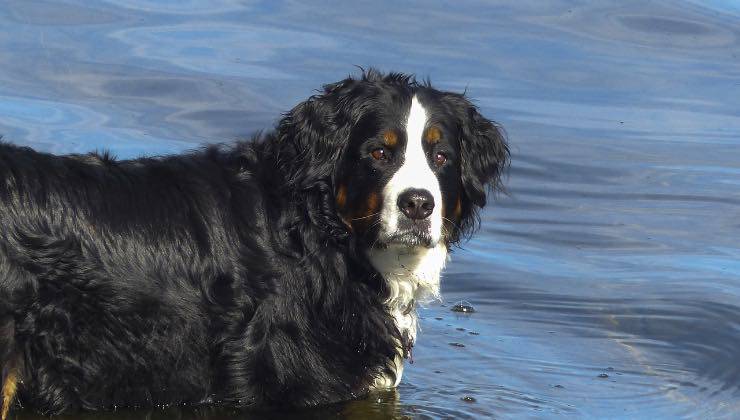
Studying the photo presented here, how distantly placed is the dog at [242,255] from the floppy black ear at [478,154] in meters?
0.02

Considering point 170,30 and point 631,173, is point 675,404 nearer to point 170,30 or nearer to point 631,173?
point 631,173

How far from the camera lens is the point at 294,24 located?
15.2 meters

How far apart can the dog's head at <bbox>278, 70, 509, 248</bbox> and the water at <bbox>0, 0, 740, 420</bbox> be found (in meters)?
1.05

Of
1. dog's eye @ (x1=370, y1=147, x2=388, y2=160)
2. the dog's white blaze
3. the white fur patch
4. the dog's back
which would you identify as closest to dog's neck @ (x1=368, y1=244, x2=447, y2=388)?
the dog's white blaze

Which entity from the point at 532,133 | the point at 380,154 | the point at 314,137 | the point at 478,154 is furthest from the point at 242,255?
the point at 532,133

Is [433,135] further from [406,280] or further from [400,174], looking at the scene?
[406,280]

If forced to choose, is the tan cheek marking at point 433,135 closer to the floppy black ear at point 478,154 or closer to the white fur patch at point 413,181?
the white fur patch at point 413,181

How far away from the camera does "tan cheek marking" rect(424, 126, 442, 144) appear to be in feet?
22.6

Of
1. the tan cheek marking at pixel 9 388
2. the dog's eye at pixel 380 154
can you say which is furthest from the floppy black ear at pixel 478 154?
the tan cheek marking at pixel 9 388

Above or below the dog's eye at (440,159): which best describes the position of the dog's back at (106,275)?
below

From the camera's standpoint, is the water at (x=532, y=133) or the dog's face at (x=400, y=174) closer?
the dog's face at (x=400, y=174)

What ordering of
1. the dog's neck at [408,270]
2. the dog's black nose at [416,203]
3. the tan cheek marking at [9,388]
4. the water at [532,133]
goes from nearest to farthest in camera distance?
the tan cheek marking at [9,388] < the dog's black nose at [416,203] < the dog's neck at [408,270] < the water at [532,133]

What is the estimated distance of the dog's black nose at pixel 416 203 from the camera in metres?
6.68

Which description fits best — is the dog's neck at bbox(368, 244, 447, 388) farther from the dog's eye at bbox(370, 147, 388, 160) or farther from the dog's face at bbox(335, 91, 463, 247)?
the dog's eye at bbox(370, 147, 388, 160)
